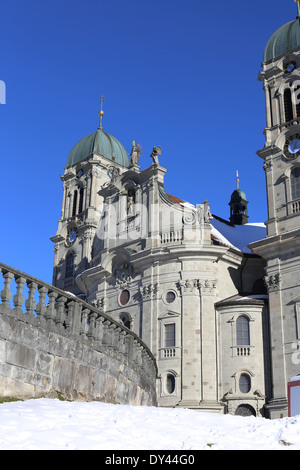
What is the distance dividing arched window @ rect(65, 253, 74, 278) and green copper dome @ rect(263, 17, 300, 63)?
95.4 feet

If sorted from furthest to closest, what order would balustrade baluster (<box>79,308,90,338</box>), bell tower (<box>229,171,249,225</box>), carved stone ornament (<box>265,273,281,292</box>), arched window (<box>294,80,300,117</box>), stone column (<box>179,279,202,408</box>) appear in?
bell tower (<box>229,171,249,225</box>) < arched window (<box>294,80,300,117</box>) < stone column (<box>179,279,202,408</box>) < carved stone ornament (<box>265,273,281,292</box>) < balustrade baluster (<box>79,308,90,338</box>)

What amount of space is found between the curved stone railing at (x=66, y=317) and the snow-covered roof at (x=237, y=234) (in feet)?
95.4

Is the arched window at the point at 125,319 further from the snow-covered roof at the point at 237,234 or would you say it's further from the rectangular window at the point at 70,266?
the rectangular window at the point at 70,266

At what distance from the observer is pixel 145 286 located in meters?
44.8

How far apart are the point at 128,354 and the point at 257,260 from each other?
28799mm

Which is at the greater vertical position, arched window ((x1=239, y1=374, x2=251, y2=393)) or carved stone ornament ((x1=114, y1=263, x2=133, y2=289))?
carved stone ornament ((x1=114, y1=263, x2=133, y2=289))

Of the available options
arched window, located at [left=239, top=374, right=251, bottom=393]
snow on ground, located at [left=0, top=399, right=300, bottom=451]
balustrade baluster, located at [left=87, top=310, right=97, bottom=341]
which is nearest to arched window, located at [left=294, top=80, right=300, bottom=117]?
arched window, located at [left=239, top=374, right=251, bottom=393]

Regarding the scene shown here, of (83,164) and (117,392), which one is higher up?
(83,164)

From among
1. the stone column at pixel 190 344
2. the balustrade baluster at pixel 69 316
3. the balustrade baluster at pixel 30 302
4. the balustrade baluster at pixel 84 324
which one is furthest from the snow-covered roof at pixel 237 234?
the balustrade baluster at pixel 30 302

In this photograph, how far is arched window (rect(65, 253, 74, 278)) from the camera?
62812mm

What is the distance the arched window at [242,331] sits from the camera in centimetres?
4109

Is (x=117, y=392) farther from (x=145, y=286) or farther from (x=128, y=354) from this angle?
(x=145, y=286)

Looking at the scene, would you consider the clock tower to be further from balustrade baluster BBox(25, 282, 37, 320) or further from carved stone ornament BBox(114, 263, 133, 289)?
balustrade baluster BBox(25, 282, 37, 320)
